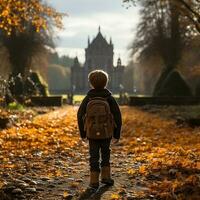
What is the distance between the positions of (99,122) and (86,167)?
2103mm

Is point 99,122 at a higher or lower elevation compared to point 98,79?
lower

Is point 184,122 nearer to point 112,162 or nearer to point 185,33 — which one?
point 112,162

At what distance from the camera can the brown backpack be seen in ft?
24.1

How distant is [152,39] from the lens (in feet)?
183

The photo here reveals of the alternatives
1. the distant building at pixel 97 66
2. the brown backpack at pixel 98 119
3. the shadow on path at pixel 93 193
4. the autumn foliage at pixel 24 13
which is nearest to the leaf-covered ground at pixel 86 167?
the shadow on path at pixel 93 193

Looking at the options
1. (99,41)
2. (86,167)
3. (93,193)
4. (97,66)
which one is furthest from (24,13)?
(99,41)

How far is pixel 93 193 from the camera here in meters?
6.86

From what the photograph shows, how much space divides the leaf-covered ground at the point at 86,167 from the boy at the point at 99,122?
0.96 ft

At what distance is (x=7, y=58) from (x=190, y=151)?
46.6 metres

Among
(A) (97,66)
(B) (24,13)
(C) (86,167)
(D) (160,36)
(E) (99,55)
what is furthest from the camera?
(E) (99,55)

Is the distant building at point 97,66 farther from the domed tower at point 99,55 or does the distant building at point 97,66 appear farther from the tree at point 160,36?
the tree at point 160,36

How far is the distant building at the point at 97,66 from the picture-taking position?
334 ft


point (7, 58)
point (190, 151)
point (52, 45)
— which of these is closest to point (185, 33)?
point (52, 45)

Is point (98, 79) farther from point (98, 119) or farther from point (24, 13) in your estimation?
point (24, 13)
